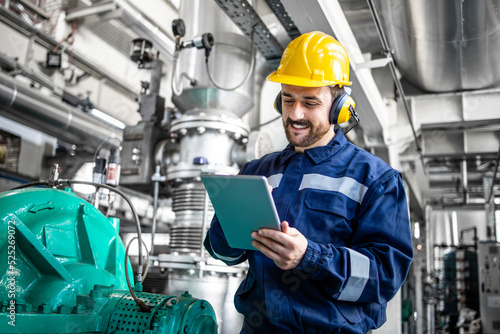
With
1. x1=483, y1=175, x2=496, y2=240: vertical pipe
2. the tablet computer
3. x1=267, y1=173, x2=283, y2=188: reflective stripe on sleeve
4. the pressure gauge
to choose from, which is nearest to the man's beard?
x1=267, y1=173, x2=283, y2=188: reflective stripe on sleeve

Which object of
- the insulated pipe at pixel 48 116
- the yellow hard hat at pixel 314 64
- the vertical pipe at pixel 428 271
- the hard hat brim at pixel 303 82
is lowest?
the vertical pipe at pixel 428 271

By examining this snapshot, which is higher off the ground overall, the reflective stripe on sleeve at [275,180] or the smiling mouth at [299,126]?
the smiling mouth at [299,126]

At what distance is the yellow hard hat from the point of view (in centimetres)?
143

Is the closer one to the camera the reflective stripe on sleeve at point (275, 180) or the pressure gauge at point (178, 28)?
the reflective stripe on sleeve at point (275, 180)

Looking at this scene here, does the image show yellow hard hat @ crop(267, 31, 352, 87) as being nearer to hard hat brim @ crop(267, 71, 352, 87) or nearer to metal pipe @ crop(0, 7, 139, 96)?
hard hat brim @ crop(267, 71, 352, 87)

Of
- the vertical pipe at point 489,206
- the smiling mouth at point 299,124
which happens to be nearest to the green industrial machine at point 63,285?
the smiling mouth at point 299,124

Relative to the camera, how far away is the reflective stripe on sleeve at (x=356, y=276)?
1.13 m

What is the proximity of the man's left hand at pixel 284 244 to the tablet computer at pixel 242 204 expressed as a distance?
0.02 metres

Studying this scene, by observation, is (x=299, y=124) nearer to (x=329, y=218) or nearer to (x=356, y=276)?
(x=329, y=218)

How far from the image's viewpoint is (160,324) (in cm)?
134

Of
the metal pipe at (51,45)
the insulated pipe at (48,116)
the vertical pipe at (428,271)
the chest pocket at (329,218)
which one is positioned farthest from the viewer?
the vertical pipe at (428,271)

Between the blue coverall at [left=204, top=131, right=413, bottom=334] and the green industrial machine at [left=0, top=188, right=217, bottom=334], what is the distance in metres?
0.23

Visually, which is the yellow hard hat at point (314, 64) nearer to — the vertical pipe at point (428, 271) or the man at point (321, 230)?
the man at point (321, 230)

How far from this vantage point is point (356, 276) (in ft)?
3.69
